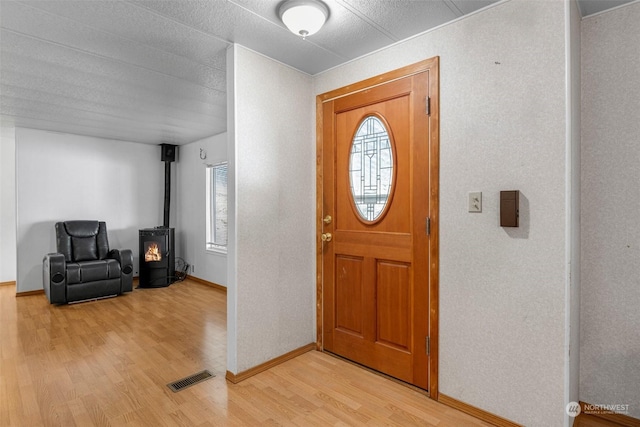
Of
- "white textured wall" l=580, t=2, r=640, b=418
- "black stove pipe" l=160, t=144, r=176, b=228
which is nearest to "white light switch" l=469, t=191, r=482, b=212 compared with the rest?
"white textured wall" l=580, t=2, r=640, b=418

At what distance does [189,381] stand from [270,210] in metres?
1.36

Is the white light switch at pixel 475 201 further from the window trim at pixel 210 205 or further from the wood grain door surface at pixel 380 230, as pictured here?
the window trim at pixel 210 205

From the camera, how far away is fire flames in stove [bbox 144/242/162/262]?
17.3 feet

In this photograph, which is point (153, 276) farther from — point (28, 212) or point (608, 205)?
point (608, 205)

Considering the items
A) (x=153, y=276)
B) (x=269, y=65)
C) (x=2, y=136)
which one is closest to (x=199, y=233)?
(x=153, y=276)

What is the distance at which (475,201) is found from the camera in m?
2.01

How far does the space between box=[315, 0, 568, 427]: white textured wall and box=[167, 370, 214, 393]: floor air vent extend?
1665 millimetres

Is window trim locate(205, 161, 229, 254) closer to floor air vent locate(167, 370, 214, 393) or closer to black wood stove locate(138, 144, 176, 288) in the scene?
black wood stove locate(138, 144, 176, 288)

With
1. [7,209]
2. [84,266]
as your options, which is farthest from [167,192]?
[7,209]

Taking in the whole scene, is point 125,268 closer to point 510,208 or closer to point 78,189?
point 78,189

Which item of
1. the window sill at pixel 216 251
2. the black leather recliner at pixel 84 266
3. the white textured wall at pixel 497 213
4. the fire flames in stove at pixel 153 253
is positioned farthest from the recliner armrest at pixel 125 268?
the white textured wall at pixel 497 213

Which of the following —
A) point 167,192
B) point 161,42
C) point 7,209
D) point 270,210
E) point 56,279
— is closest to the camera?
point 161,42

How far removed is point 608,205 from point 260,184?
223cm

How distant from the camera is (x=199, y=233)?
562cm
